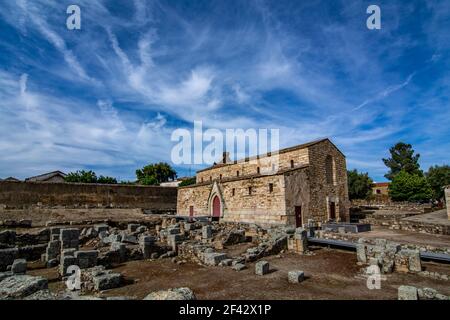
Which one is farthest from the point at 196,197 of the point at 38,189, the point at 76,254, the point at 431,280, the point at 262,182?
the point at 431,280

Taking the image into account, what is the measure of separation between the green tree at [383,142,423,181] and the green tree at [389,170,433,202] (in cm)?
1261

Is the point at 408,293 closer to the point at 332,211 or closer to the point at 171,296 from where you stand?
the point at 171,296

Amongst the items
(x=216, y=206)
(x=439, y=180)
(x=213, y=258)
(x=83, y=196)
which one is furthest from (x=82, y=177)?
(x=439, y=180)

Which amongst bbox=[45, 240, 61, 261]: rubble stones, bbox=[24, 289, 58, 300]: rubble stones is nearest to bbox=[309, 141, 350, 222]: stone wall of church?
bbox=[45, 240, 61, 261]: rubble stones

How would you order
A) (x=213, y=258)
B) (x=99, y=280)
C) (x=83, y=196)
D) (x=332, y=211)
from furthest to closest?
(x=83, y=196)
(x=332, y=211)
(x=213, y=258)
(x=99, y=280)

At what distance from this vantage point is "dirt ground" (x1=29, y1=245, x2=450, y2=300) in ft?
21.7

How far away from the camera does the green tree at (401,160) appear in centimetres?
5251

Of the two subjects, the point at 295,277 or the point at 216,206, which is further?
the point at 216,206

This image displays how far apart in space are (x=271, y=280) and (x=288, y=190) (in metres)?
11.6

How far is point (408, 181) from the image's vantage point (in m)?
40.7

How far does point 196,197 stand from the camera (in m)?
29.0

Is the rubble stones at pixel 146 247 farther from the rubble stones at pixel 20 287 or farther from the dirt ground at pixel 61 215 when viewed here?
the dirt ground at pixel 61 215

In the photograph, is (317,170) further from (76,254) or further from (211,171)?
(76,254)
